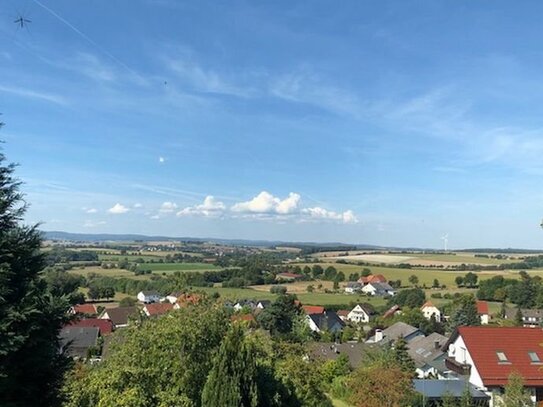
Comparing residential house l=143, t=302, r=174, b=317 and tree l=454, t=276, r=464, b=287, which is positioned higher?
residential house l=143, t=302, r=174, b=317

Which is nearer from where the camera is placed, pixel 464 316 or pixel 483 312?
pixel 464 316

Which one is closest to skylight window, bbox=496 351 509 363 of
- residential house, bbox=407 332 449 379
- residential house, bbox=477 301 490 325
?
residential house, bbox=407 332 449 379

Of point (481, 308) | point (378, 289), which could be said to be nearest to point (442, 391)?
point (481, 308)

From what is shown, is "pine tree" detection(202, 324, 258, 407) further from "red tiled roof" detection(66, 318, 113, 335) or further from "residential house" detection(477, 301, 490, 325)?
"residential house" detection(477, 301, 490, 325)

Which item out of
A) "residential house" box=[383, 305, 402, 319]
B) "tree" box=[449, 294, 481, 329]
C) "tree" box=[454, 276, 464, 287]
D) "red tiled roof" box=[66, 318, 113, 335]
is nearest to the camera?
"red tiled roof" box=[66, 318, 113, 335]

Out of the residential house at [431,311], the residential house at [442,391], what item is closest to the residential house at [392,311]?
the residential house at [431,311]

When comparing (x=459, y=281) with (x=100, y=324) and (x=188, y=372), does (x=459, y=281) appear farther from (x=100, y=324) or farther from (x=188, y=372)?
(x=188, y=372)
